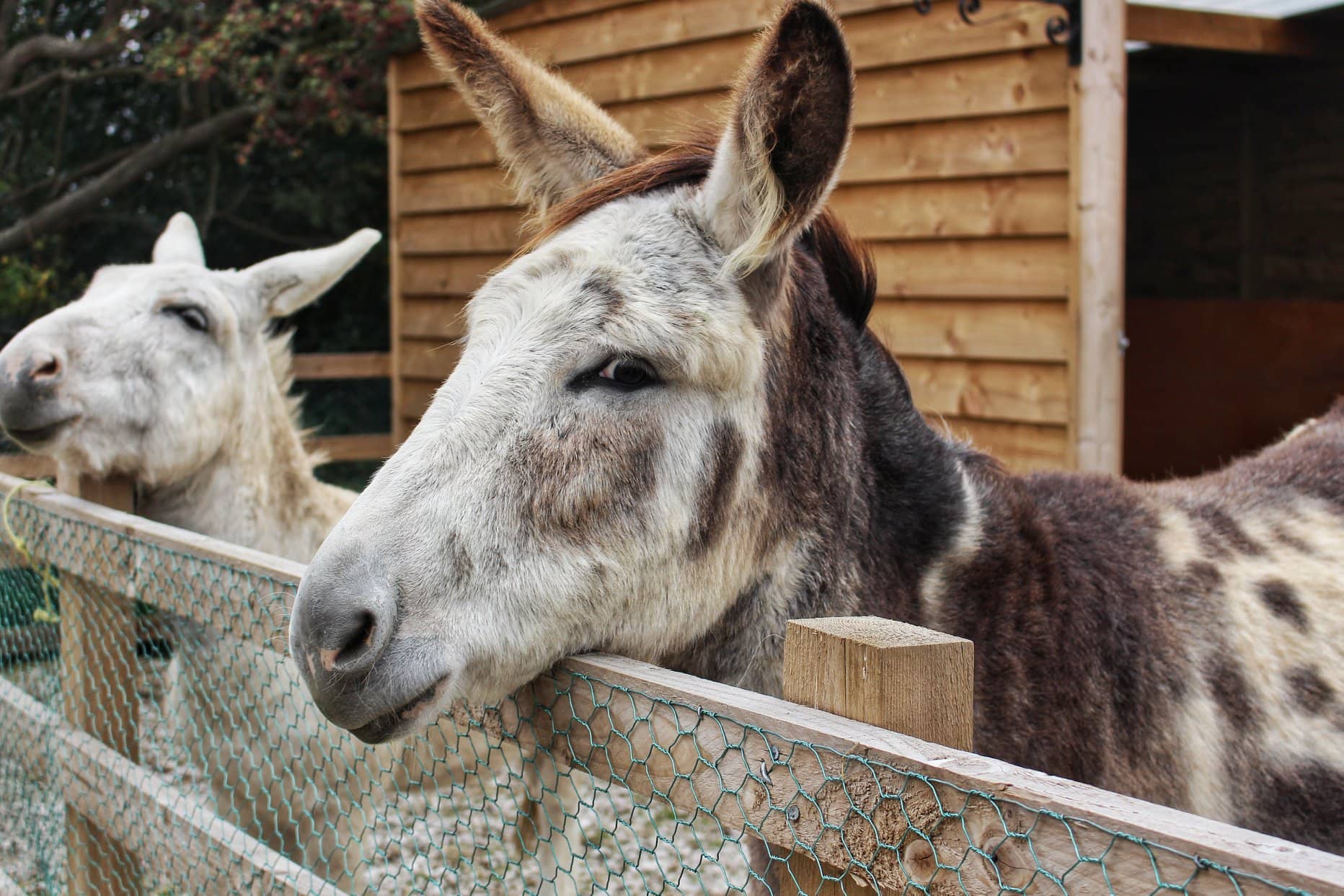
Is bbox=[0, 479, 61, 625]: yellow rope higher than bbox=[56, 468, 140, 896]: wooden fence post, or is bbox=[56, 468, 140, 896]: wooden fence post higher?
bbox=[0, 479, 61, 625]: yellow rope

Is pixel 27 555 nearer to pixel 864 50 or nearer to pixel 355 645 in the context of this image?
pixel 355 645

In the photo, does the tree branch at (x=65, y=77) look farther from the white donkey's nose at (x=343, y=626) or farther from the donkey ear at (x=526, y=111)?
the white donkey's nose at (x=343, y=626)

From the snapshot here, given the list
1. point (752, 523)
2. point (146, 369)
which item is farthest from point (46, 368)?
point (752, 523)

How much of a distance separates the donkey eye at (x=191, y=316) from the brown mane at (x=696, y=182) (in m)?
1.94

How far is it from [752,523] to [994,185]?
12.1ft

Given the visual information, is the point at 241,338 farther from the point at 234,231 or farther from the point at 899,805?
the point at 234,231

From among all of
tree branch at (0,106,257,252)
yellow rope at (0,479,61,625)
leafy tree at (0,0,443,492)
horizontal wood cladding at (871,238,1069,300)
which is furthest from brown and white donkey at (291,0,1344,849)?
tree branch at (0,106,257,252)

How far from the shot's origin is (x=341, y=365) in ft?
28.0

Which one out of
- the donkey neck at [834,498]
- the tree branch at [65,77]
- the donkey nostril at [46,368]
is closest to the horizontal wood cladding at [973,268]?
the donkey neck at [834,498]

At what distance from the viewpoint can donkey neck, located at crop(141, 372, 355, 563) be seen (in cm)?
355

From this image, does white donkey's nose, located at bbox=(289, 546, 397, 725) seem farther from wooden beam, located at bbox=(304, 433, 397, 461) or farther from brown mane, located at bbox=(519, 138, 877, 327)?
wooden beam, located at bbox=(304, 433, 397, 461)

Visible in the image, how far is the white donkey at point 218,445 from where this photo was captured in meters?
3.05

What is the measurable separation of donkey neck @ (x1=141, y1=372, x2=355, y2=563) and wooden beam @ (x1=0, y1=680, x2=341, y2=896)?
698 millimetres

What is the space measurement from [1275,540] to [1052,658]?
0.70m
